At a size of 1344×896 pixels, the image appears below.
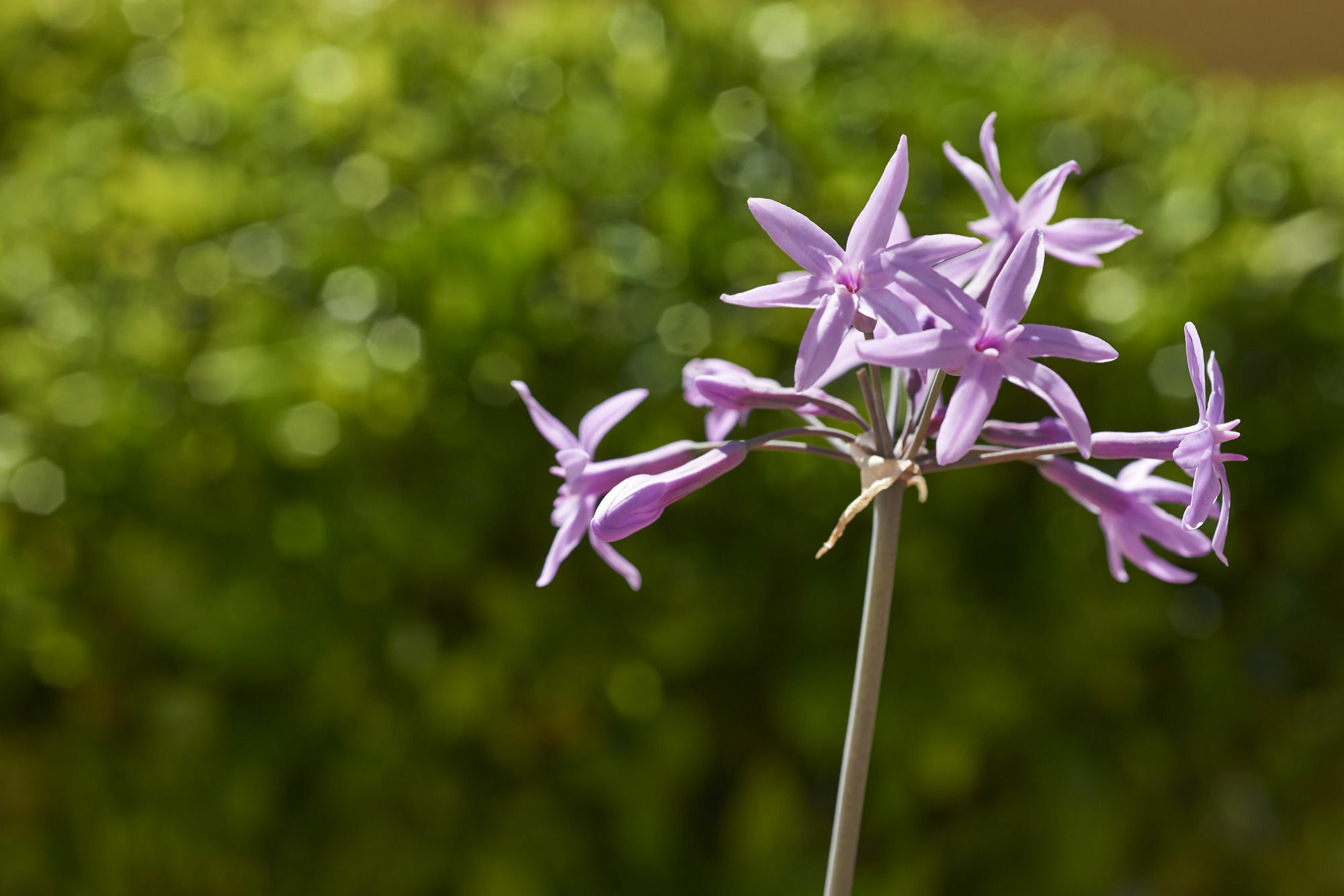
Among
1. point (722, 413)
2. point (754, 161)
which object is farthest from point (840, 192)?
point (722, 413)

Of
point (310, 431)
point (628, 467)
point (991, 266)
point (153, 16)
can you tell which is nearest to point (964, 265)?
point (991, 266)

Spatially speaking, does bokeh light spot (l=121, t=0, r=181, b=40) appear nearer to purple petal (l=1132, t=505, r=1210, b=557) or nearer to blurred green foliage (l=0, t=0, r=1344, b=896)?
blurred green foliage (l=0, t=0, r=1344, b=896)

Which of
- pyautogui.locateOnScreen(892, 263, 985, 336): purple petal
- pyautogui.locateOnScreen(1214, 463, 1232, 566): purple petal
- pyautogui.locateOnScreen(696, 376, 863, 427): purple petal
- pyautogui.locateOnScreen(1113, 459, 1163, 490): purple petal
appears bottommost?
pyautogui.locateOnScreen(1113, 459, 1163, 490): purple petal

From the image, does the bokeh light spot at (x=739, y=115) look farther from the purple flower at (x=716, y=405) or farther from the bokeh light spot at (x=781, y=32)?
the purple flower at (x=716, y=405)

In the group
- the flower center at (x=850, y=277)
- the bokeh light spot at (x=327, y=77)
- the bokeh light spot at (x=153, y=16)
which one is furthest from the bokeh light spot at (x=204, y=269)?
the flower center at (x=850, y=277)

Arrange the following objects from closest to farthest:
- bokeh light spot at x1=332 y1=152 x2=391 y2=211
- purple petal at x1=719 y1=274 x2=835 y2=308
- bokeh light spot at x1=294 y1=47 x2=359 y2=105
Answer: purple petal at x1=719 y1=274 x2=835 y2=308 → bokeh light spot at x1=332 y1=152 x2=391 y2=211 → bokeh light spot at x1=294 y1=47 x2=359 y2=105

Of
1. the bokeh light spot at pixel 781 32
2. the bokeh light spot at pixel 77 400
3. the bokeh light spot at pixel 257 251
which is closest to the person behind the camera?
the bokeh light spot at pixel 77 400

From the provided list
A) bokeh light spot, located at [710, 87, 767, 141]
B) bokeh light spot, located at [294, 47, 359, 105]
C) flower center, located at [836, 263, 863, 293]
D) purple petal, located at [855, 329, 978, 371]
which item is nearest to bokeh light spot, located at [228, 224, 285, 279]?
bokeh light spot, located at [294, 47, 359, 105]
